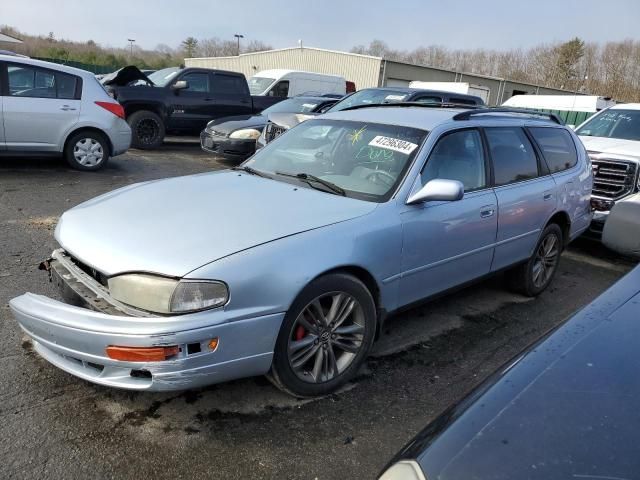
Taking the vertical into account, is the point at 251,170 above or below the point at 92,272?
above

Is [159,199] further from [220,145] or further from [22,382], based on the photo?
[220,145]

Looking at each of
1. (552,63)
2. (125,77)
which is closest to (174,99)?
(125,77)

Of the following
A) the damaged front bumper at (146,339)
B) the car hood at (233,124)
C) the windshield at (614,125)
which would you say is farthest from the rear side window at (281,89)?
the damaged front bumper at (146,339)

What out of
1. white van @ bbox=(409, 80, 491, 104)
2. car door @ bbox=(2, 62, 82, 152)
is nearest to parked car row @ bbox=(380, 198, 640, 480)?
car door @ bbox=(2, 62, 82, 152)

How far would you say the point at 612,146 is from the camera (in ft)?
22.5

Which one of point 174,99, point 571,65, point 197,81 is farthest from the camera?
point 571,65

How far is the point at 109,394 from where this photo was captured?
9.16ft

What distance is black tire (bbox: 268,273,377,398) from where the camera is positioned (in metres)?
2.65

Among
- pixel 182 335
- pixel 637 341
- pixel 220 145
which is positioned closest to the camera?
pixel 637 341

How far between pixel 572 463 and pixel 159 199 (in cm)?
262

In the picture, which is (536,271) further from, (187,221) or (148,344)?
(148,344)

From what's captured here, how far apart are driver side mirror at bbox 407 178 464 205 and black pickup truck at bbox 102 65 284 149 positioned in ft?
30.5

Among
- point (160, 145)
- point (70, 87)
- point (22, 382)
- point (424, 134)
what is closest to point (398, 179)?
point (424, 134)

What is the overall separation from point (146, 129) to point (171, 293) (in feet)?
32.4
